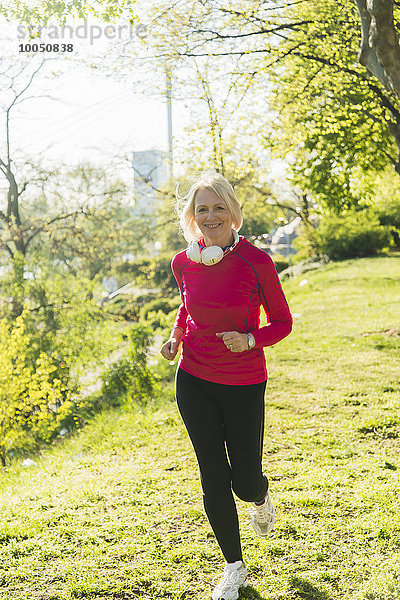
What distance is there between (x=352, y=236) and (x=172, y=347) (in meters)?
21.5

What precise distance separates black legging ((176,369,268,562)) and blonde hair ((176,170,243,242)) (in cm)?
80

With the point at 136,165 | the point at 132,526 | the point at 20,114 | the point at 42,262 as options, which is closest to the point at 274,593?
the point at 132,526

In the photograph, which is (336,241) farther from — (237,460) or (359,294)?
(237,460)

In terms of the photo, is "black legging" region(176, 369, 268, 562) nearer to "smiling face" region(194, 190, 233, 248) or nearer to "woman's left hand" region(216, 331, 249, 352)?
"woman's left hand" region(216, 331, 249, 352)

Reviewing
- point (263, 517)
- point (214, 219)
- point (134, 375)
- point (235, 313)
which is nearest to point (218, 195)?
point (214, 219)

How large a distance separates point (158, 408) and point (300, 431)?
2014 mm

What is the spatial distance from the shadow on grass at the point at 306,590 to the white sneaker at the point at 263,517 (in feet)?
1.01

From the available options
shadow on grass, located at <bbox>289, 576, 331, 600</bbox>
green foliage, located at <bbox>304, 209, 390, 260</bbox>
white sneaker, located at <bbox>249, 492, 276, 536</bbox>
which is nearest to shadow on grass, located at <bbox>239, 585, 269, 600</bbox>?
shadow on grass, located at <bbox>289, 576, 331, 600</bbox>

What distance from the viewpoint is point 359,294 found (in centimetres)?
1442

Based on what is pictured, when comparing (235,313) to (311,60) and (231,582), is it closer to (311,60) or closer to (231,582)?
(231,582)

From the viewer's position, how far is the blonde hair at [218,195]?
2898 mm

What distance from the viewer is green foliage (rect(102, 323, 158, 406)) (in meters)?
8.05

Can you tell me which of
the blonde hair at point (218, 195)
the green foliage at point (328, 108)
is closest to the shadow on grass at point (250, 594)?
the blonde hair at point (218, 195)

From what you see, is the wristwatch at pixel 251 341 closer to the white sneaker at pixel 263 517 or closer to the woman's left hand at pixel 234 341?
the woman's left hand at pixel 234 341
